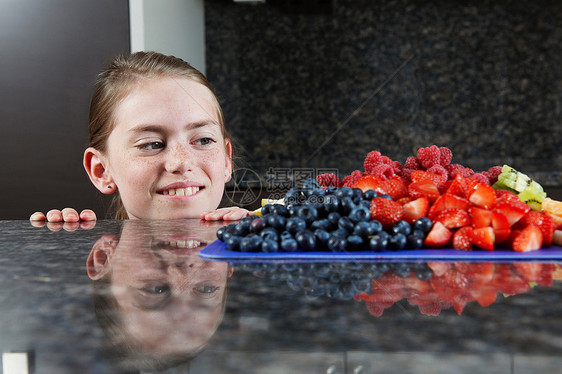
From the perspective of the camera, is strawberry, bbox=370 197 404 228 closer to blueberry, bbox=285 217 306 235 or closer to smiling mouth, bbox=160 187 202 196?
blueberry, bbox=285 217 306 235

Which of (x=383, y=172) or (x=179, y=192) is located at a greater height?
(x=383, y=172)

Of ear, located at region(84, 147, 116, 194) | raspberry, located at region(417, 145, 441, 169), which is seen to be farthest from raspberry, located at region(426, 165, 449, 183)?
ear, located at region(84, 147, 116, 194)

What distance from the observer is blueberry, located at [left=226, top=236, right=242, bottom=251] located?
69 cm

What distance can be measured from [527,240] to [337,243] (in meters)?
0.24

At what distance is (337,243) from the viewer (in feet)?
2.18

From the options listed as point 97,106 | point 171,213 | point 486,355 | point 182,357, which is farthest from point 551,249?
point 97,106

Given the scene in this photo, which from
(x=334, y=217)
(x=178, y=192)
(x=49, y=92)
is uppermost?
(x=49, y=92)

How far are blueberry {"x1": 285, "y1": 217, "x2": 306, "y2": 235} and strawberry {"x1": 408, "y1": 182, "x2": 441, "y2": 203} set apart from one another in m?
0.18

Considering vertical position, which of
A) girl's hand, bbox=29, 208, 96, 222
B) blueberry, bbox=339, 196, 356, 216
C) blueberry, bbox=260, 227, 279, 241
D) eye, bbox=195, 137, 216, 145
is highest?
eye, bbox=195, 137, 216, 145

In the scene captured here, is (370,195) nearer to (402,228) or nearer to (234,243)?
(402,228)

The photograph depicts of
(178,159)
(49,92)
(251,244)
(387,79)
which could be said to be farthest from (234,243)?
(387,79)

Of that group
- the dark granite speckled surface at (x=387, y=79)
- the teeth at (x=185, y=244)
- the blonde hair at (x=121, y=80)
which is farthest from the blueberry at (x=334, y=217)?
the dark granite speckled surface at (x=387, y=79)

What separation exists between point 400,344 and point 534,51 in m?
2.77

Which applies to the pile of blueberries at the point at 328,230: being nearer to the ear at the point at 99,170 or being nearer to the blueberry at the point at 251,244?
the blueberry at the point at 251,244
